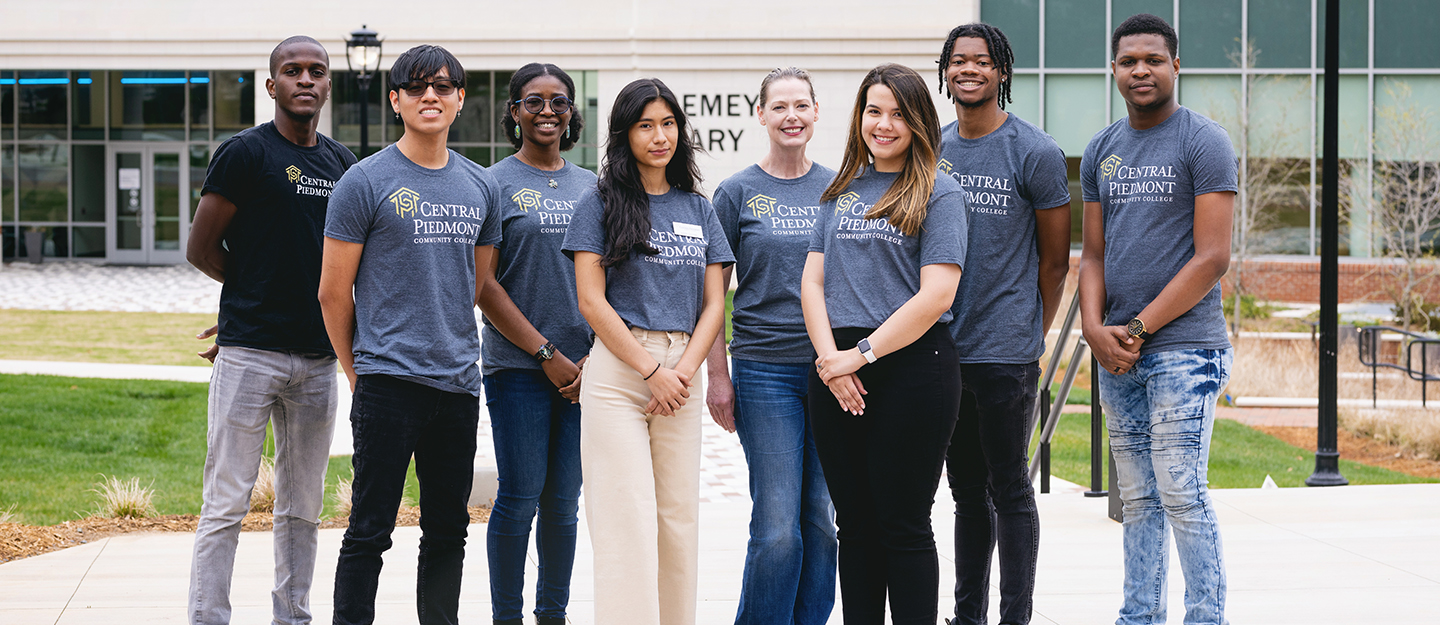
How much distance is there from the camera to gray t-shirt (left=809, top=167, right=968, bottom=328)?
3656mm

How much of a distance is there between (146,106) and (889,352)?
32.9 meters

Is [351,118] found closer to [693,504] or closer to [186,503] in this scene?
[186,503]

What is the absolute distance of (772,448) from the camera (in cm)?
404

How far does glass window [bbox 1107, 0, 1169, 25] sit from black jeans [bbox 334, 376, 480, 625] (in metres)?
23.4

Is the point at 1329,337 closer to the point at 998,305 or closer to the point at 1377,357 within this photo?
the point at 998,305

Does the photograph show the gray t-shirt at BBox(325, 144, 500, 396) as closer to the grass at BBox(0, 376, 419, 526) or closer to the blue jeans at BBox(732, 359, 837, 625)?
the blue jeans at BBox(732, 359, 837, 625)

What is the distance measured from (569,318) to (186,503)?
4661 millimetres

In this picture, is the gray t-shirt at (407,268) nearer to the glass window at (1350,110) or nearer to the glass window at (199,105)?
the glass window at (1350,110)

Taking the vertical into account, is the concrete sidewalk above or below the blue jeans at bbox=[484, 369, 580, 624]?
below

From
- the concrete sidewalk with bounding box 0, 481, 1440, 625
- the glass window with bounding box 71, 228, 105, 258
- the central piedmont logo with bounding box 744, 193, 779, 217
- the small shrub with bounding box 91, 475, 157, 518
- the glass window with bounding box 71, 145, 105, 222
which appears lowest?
the concrete sidewalk with bounding box 0, 481, 1440, 625

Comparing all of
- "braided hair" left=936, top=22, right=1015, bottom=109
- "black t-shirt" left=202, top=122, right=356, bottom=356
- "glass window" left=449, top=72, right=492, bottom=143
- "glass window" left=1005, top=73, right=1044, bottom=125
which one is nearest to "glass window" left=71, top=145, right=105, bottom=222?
"glass window" left=449, top=72, right=492, bottom=143

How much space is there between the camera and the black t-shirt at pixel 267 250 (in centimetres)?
394

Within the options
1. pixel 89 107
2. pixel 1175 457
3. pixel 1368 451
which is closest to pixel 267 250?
pixel 1175 457

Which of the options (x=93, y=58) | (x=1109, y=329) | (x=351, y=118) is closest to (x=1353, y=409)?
(x=1109, y=329)
